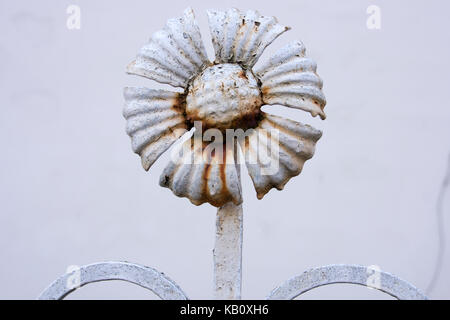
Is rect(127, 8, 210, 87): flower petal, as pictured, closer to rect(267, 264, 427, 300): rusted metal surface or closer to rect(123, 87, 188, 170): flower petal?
rect(123, 87, 188, 170): flower petal

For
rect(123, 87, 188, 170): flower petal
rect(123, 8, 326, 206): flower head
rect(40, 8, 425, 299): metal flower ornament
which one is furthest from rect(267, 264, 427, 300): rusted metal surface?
rect(123, 87, 188, 170): flower petal

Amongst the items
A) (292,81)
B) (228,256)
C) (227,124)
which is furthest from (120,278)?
(292,81)

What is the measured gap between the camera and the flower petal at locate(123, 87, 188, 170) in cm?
114

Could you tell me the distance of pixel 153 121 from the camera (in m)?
1.15

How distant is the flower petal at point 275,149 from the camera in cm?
112

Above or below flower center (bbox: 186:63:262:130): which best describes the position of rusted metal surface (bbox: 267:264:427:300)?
below

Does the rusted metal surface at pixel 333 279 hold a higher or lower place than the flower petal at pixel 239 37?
lower

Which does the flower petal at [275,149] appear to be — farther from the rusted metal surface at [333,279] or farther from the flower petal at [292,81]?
the rusted metal surface at [333,279]

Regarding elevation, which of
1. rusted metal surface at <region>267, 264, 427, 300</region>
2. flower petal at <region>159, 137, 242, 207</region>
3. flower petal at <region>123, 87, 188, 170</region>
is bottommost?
rusted metal surface at <region>267, 264, 427, 300</region>

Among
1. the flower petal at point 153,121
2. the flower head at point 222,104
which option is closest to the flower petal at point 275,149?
the flower head at point 222,104

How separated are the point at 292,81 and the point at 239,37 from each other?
4.0 inches

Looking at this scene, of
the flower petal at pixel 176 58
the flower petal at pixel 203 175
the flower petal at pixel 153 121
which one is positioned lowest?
the flower petal at pixel 203 175

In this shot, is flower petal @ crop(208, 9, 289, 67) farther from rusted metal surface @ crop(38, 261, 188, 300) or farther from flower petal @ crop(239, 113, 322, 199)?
rusted metal surface @ crop(38, 261, 188, 300)
